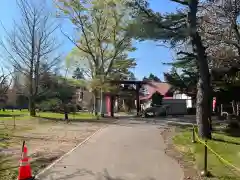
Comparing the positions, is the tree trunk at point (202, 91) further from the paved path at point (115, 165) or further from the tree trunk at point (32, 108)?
the tree trunk at point (32, 108)

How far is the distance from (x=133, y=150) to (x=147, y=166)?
3428 millimetres

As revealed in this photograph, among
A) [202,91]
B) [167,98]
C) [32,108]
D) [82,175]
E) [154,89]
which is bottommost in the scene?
[82,175]

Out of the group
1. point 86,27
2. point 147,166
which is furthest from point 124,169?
point 86,27

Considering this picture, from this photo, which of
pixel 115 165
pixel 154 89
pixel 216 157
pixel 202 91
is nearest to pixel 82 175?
pixel 115 165

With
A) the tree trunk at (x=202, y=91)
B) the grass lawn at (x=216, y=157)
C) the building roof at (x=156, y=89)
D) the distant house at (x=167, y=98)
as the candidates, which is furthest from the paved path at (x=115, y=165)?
the building roof at (x=156, y=89)

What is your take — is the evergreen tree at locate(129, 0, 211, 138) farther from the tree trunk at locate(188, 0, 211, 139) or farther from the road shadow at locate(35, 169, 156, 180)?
the road shadow at locate(35, 169, 156, 180)

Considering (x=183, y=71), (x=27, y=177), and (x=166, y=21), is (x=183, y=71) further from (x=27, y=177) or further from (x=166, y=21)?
(x=27, y=177)

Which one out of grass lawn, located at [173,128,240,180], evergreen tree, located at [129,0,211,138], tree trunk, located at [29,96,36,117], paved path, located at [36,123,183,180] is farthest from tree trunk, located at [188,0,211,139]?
tree trunk, located at [29,96,36,117]

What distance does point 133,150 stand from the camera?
13930 millimetres

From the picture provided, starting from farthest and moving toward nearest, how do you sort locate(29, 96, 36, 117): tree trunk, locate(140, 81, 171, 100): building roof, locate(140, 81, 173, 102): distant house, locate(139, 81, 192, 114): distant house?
locate(140, 81, 173, 102): distant house
locate(140, 81, 171, 100): building roof
locate(139, 81, 192, 114): distant house
locate(29, 96, 36, 117): tree trunk

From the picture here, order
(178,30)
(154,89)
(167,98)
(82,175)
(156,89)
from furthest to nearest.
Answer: (156,89)
(154,89)
(167,98)
(178,30)
(82,175)

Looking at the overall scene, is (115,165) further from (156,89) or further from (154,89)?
(156,89)

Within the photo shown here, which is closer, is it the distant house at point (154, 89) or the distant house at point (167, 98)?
the distant house at point (167, 98)

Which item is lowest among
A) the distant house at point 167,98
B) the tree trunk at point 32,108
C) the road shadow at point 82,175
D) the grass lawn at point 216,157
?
the road shadow at point 82,175
